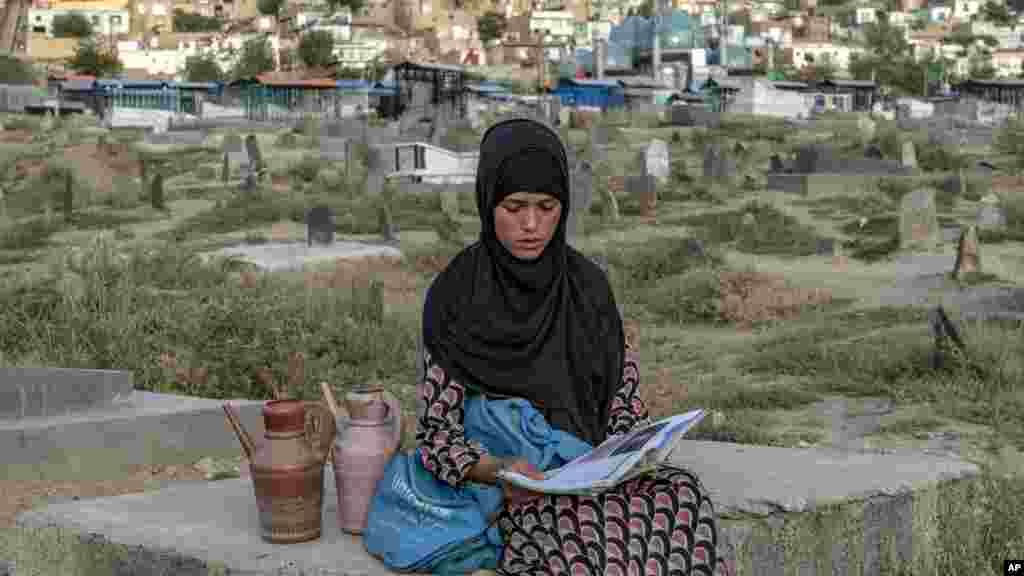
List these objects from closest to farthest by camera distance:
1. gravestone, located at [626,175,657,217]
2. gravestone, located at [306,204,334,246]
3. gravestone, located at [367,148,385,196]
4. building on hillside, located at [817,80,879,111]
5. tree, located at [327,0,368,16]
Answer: gravestone, located at [306,204,334,246] → gravestone, located at [626,175,657,217] → gravestone, located at [367,148,385,196] → building on hillside, located at [817,80,879,111] → tree, located at [327,0,368,16]

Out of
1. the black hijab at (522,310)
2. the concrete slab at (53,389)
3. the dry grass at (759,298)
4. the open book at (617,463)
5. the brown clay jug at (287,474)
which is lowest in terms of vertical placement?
the dry grass at (759,298)

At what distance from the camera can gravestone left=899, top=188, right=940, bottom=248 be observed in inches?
592

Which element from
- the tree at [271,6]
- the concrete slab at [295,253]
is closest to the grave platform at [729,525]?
the concrete slab at [295,253]

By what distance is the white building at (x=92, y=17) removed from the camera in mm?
114681

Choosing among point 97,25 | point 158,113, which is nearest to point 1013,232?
point 158,113

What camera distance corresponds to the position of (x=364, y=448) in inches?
148

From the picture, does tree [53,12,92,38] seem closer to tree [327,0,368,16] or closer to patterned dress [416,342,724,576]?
tree [327,0,368,16]

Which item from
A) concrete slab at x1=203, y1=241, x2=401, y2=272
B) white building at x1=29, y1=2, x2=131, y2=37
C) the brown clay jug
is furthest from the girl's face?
white building at x1=29, y1=2, x2=131, y2=37

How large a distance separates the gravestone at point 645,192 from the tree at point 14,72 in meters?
55.1

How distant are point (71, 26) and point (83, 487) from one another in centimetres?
11564

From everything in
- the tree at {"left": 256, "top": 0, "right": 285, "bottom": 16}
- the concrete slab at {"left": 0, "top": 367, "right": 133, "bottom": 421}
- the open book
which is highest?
the tree at {"left": 256, "top": 0, "right": 285, "bottom": 16}

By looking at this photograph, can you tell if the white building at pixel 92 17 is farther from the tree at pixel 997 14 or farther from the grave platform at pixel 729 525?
the grave platform at pixel 729 525

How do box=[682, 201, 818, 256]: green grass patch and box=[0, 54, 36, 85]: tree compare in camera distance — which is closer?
box=[682, 201, 818, 256]: green grass patch

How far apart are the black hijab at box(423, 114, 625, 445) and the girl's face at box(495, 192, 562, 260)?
0.08 ft
